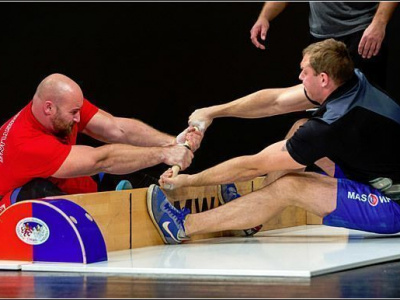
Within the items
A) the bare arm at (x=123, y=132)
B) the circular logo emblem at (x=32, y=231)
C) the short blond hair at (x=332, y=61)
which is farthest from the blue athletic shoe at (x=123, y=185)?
the short blond hair at (x=332, y=61)

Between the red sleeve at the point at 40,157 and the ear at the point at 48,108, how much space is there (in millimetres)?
150

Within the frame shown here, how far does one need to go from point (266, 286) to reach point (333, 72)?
4.94 ft

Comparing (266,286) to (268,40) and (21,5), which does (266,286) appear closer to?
(268,40)

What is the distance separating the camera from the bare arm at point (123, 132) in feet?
20.2

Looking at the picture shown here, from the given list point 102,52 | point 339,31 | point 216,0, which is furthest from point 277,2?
point 102,52

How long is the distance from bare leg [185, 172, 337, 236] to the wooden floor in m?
0.78

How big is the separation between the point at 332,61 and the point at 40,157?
1406mm

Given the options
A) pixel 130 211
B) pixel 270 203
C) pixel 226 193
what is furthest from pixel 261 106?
pixel 130 211

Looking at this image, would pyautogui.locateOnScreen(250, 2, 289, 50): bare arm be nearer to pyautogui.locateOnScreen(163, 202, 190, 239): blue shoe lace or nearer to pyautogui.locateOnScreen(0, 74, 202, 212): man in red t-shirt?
pyautogui.locateOnScreen(0, 74, 202, 212): man in red t-shirt

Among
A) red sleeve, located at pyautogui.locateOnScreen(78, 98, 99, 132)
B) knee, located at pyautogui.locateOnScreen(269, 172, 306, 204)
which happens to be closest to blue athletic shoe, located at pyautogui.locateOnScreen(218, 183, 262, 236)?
knee, located at pyautogui.locateOnScreen(269, 172, 306, 204)

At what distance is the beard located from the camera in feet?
18.2

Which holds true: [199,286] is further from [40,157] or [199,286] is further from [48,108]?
[48,108]

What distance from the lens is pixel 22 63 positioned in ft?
25.8

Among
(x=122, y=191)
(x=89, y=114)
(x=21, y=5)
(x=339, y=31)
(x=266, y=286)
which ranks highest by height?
(x=21, y=5)
